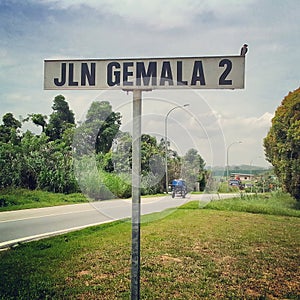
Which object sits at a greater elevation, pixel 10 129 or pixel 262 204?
pixel 10 129

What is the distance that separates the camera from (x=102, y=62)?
1.88 m

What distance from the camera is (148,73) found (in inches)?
73.4

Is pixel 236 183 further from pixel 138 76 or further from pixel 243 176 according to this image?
pixel 138 76

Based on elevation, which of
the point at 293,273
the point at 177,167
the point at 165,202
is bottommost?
the point at 293,273

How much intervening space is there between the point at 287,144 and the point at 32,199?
2.81m

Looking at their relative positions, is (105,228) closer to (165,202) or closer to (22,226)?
(22,226)

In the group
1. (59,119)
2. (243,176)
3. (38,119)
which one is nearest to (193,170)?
(243,176)

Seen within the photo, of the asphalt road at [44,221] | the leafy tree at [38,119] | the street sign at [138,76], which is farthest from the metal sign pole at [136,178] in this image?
the leafy tree at [38,119]

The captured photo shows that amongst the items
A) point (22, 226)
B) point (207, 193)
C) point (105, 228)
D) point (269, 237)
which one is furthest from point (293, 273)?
point (22, 226)

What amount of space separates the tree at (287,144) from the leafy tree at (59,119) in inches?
70.9

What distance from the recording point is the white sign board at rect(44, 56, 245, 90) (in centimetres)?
183

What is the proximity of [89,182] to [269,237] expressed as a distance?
81.4 inches

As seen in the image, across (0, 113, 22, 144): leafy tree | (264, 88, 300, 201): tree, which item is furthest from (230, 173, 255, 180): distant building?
(0, 113, 22, 144): leafy tree

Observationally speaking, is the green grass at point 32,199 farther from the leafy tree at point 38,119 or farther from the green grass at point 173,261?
the leafy tree at point 38,119
